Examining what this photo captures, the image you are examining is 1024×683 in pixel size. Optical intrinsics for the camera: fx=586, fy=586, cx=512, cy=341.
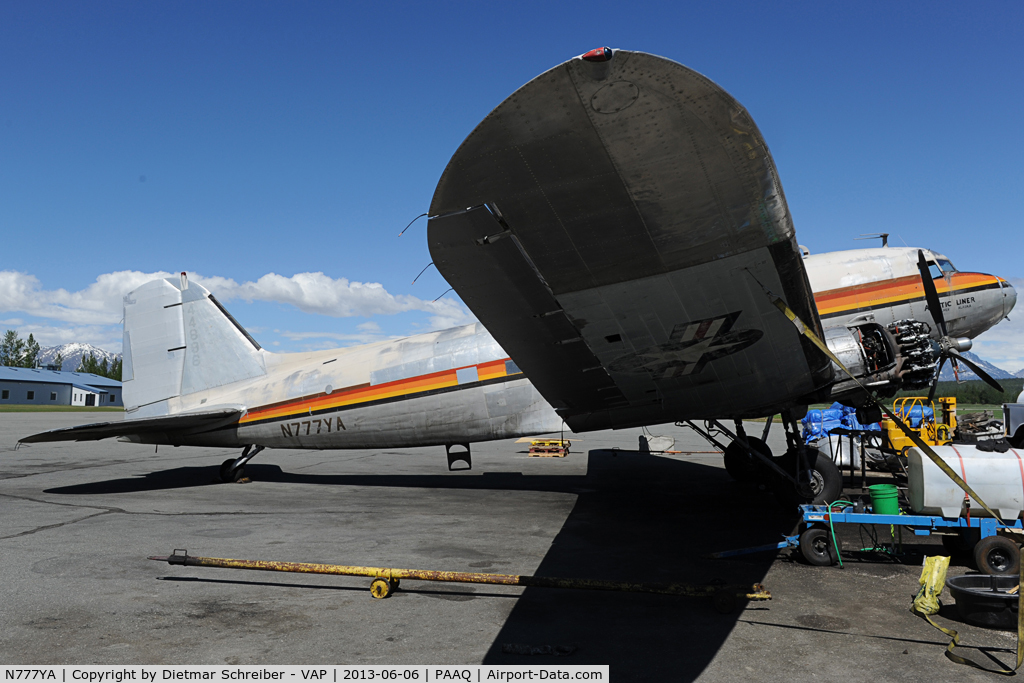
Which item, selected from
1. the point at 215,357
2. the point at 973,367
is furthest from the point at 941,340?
the point at 215,357

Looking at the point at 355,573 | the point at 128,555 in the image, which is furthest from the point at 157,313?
the point at 355,573

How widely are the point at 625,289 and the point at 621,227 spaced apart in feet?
2.71

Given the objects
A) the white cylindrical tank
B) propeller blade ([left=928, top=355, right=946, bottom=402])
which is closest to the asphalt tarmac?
the white cylindrical tank

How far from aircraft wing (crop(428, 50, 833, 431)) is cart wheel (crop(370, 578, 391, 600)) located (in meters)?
2.82

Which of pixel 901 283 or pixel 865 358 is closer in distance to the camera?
pixel 865 358

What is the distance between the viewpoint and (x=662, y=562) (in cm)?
775

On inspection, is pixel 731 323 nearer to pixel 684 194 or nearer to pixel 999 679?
pixel 684 194

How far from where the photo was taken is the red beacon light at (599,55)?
2.92 m

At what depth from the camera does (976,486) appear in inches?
292

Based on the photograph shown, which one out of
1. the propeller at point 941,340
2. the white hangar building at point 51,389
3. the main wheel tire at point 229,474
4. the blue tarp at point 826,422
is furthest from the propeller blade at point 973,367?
the white hangar building at point 51,389

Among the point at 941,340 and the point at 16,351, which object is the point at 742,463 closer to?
the point at 941,340

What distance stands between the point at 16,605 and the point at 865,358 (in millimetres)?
11328

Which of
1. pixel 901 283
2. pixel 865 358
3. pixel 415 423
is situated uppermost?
pixel 901 283

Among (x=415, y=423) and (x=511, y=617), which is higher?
(x=415, y=423)
